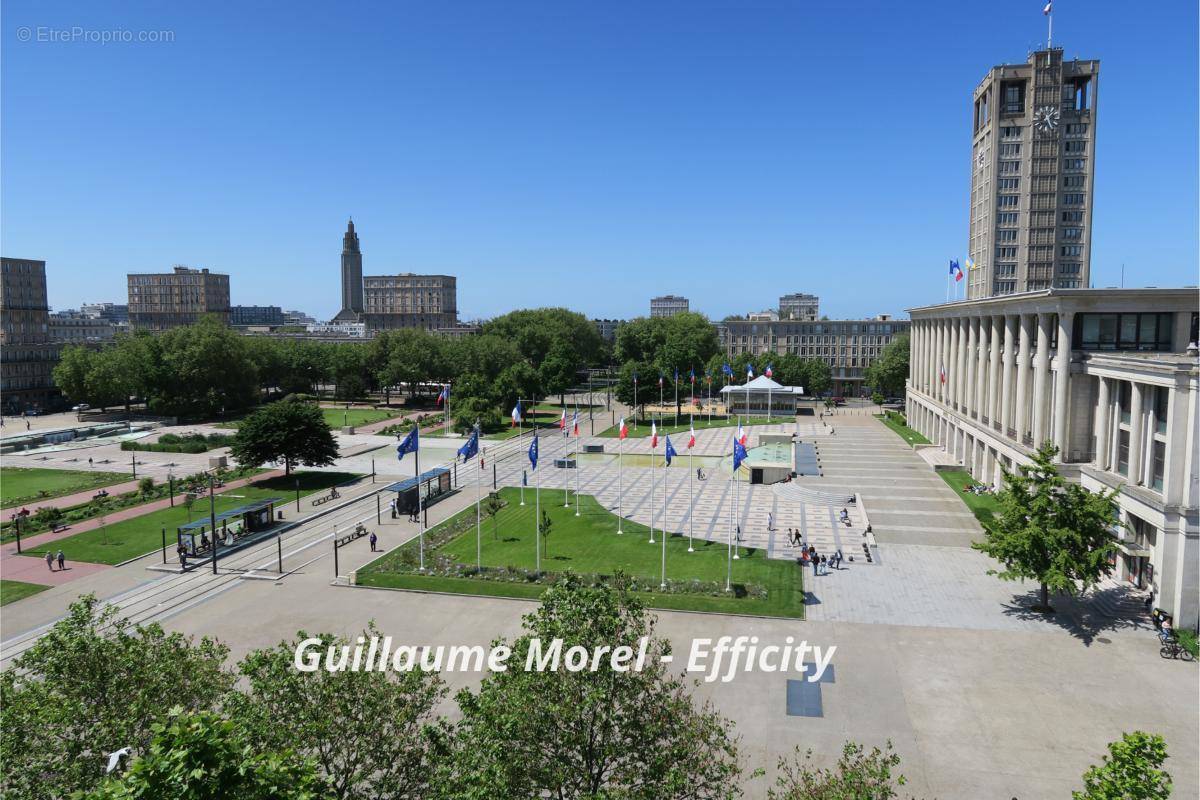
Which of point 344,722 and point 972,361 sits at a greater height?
point 972,361

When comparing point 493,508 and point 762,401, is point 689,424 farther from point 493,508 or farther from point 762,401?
point 493,508

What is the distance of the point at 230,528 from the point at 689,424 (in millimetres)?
58143

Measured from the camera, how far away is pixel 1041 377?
45.1 meters

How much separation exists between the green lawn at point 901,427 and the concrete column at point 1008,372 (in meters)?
23.5

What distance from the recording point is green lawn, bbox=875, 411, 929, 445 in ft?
256

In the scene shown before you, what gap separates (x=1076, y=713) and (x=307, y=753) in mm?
22185

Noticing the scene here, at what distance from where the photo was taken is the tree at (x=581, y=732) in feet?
41.9

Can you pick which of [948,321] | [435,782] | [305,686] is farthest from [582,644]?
[948,321]

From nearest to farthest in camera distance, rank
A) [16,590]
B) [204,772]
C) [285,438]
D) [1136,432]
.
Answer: [204,772]
[1136,432]
[16,590]
[285,438]

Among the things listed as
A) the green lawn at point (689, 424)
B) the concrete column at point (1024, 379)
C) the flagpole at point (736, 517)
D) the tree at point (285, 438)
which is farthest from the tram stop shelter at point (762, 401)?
the tree at point (285, 438)

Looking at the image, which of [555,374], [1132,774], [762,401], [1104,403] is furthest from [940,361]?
[1132,774]

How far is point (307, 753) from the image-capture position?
13.6 metres

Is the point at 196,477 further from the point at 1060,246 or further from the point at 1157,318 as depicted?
the point at 1060,246

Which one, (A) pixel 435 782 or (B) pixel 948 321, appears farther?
(B) pixel 948 321
